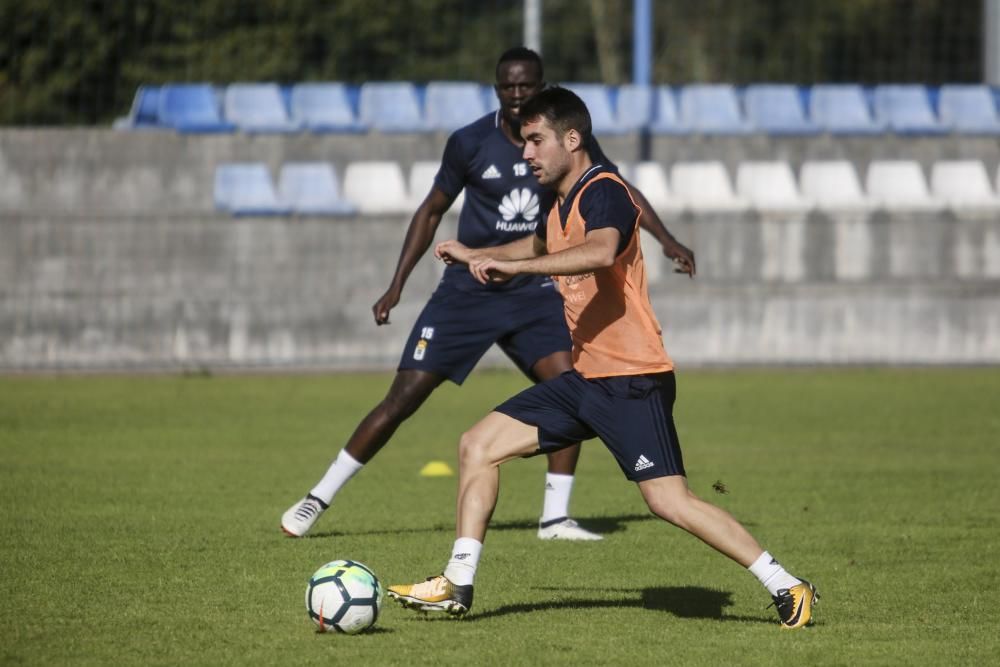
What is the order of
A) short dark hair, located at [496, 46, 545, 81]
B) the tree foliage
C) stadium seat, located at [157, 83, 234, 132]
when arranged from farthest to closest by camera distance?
the tree foliage, stadium seat, located at [157, 83, 234, 132], short dark hair, located at [496, 46, 545, 81]

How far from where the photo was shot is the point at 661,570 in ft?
24.7

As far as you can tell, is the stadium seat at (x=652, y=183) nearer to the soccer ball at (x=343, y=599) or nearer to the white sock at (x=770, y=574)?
the white sock at (x=770, y=574)

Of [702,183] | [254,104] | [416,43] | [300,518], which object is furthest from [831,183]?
[300,518]

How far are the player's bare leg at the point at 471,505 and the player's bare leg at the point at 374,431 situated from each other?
6.71 feet

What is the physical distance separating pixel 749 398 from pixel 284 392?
14.7 feet

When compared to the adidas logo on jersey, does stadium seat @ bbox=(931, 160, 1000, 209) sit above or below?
above

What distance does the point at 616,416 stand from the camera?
6160mm

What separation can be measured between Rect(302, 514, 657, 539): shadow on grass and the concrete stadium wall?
7.82 metres

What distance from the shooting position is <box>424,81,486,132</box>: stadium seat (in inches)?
827

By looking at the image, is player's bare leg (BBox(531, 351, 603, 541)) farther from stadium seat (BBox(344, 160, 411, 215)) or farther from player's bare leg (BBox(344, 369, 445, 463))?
stadium seat (BBox(344, 160, 411, 215))

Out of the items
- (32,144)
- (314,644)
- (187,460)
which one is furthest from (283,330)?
(314,644)

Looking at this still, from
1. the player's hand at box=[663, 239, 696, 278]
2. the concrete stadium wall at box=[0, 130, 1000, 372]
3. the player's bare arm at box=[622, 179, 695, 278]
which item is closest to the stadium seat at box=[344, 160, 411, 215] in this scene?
the concrete stadium wall at box=[0, 130, 1000, 372]

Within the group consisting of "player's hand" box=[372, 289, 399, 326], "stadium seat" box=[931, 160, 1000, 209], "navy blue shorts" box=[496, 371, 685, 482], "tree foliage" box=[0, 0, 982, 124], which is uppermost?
"tree foliage" box=[0, 0, 982, 124]

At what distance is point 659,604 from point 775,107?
16194 millimetres
